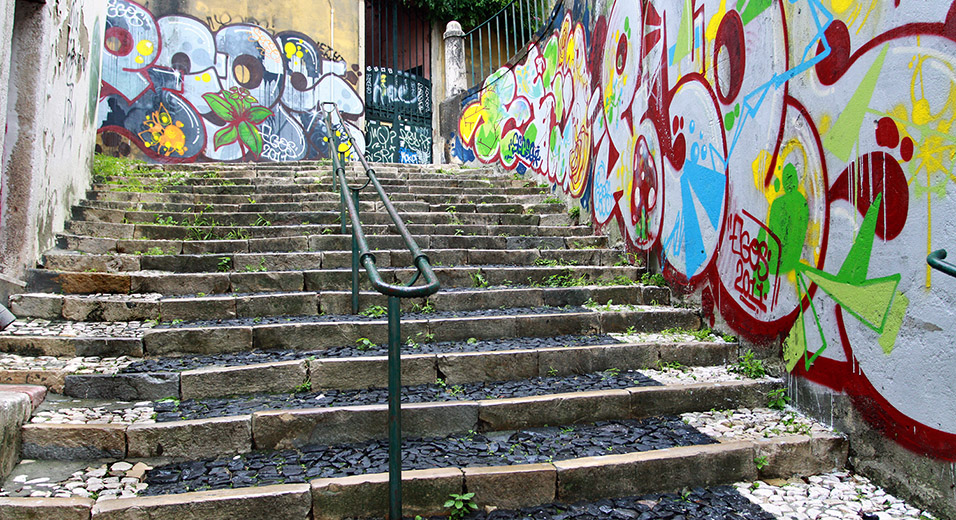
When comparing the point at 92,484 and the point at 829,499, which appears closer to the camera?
the point at 92,484

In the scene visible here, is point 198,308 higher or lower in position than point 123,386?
higher

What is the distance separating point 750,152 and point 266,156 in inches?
390

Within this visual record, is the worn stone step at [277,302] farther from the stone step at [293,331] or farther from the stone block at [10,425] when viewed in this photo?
the stone block at [10,425]

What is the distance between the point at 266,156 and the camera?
449 inches

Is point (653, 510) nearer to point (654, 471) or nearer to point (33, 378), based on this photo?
point (654, 471)

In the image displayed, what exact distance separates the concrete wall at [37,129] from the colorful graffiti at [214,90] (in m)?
5.38

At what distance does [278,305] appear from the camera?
4293 mm

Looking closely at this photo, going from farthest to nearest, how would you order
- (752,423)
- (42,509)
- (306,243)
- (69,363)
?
(306,243)
(69,363)
(752,423)
(42,509)

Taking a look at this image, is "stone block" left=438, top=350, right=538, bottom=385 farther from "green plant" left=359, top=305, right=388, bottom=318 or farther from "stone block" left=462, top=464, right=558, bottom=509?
"stone block" left=462, top=464, right=558, bottom=509

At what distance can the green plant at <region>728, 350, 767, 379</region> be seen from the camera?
367cm

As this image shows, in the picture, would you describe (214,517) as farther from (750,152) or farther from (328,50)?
(328,50)

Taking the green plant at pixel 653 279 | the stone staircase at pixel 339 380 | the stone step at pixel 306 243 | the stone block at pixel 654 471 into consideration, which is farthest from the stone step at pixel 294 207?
the stone block at pixel 654 471

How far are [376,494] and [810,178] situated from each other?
295 centimetres

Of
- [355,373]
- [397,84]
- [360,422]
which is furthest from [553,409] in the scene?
[397,84]
